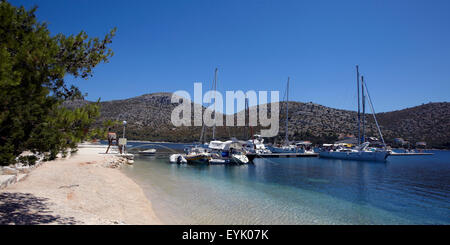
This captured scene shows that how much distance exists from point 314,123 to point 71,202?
9848 centimetres

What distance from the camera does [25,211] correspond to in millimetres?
6293

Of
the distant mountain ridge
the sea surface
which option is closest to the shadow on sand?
the sea surface

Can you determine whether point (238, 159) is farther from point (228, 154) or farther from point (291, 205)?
point (291, 205)

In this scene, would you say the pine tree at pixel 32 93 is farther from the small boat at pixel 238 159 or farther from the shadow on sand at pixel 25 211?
the small boat at pixel 238 159

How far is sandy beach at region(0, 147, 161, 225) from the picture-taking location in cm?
628

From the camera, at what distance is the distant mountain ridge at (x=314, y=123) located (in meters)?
91.4

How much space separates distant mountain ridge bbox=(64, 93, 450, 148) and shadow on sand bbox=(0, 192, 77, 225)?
7430 centimetres

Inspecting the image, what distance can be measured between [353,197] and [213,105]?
32126 millimetres

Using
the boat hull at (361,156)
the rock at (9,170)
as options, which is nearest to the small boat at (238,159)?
the rock at (9,170)

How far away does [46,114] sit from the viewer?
4.53 meters
